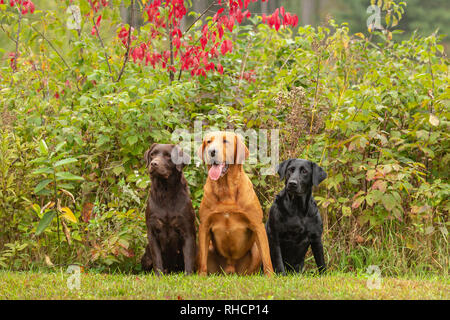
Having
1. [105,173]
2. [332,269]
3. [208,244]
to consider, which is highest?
[105,173]

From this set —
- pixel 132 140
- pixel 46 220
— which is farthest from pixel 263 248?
pixel 46 220

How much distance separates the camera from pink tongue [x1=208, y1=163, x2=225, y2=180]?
507 cm

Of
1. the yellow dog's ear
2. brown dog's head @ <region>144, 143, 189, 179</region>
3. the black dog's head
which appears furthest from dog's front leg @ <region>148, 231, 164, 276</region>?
the black dog's head

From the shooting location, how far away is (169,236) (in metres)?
5.32

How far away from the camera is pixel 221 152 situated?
16.9 feet

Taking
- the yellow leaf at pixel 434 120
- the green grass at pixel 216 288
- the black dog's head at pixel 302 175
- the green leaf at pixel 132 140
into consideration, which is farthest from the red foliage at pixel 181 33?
the green grass at pixel 216 288

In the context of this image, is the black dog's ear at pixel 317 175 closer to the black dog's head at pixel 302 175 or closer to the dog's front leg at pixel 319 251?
the black dog's head at pixel 302 175

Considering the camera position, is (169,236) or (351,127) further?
(351,127)

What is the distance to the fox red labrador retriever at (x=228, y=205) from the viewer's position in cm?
519

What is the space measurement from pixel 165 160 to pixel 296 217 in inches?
56.6

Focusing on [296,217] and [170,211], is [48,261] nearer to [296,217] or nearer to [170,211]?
[170,211]
